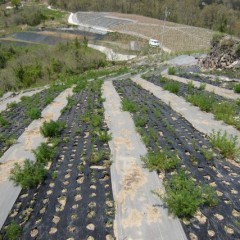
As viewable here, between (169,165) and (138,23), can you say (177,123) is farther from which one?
(138,23)

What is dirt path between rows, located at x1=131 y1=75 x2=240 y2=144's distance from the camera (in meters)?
5.54

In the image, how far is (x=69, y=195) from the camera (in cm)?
365

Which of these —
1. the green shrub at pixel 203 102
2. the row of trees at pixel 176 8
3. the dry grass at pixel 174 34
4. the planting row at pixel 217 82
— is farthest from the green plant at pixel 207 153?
the row of trees at pixel 176 8

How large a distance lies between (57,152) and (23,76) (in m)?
20.8

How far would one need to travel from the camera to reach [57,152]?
4.91 metres

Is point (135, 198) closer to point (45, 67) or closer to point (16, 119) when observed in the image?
point (16, 119)

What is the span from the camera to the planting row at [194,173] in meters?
3.00

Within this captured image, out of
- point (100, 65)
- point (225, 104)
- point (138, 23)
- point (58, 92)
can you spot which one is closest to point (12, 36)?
point (138, 23)

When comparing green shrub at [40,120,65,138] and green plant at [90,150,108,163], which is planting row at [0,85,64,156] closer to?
green shrub at [40,120,65,138]

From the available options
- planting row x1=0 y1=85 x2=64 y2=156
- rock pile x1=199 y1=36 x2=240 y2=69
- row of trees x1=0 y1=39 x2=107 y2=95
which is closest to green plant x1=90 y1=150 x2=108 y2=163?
planting row x1=0 y1=85 x2=64 y2=156

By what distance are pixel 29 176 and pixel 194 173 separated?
235cm

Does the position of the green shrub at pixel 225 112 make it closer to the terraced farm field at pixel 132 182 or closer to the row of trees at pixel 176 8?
the terraced farm field at pixel 132 182

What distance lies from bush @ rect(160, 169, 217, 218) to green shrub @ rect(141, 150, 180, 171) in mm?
515

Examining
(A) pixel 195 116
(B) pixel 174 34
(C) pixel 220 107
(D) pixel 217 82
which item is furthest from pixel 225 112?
(B) pixel 174 34
